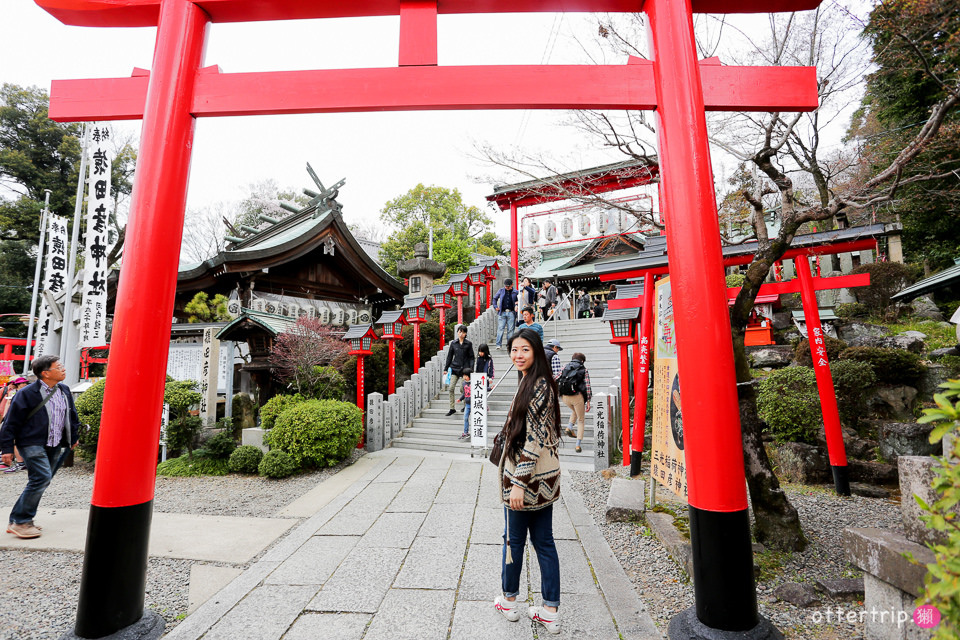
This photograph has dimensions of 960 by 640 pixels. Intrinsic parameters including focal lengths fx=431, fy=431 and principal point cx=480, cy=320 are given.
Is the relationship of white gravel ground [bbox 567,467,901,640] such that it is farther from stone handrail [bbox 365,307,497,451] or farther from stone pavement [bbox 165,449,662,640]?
stone handrail [bbox 365,307,497,451]

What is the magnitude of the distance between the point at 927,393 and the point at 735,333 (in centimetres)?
644

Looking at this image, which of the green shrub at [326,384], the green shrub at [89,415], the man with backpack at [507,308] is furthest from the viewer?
the man with backpack at [507,308]

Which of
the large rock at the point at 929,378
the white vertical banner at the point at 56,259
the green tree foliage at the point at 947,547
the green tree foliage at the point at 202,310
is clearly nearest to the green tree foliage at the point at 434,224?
the green tree foliage at the point at 202,310

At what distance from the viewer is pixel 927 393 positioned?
7176 millimetres

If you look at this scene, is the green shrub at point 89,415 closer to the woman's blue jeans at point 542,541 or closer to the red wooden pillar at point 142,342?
the red wooden pillar at point 142,342

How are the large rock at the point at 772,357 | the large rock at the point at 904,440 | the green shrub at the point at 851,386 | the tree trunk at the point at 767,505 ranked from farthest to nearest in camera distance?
the large rock at the point at 772,357, the green shrub at the point at 851,386, the large rock at the point at 904,440, the tree trunk at the point at 767,505

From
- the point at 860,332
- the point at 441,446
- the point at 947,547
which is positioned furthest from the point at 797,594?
the point at 860,332

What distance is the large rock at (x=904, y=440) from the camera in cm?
555

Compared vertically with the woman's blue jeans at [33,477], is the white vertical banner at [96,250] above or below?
above

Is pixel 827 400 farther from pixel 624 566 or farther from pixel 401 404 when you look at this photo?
pixel 401 404

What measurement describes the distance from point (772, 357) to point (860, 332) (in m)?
2.75

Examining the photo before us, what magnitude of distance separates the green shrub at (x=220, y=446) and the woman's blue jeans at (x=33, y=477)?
3096 millimetres

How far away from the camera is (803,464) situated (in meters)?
5.50

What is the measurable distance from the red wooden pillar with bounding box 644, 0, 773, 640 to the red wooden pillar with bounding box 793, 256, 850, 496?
3361mm
